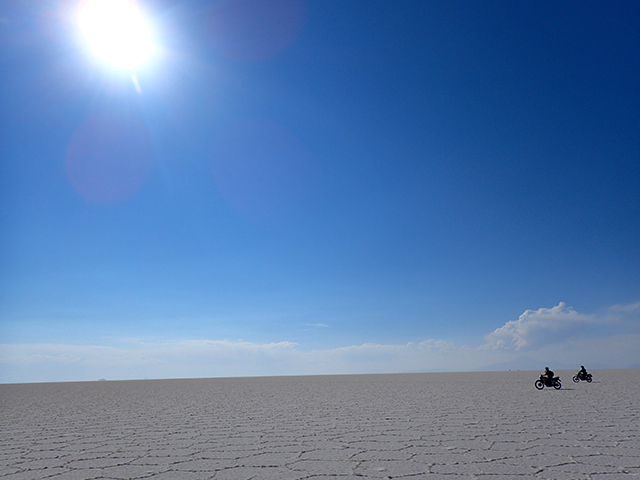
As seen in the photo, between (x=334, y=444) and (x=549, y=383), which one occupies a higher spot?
(x=549, y=383)

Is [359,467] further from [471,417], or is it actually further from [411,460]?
[471,417]

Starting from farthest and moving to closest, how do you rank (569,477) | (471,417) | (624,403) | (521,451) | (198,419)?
(624,403) < (198,419) < (471,417) < (521,451) < (569,477)

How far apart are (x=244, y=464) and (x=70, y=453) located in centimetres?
314

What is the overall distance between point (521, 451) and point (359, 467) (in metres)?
2.62

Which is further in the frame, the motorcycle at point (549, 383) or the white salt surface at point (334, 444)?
the motorcycle at point (549, 383)

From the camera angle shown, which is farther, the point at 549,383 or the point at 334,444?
the point at 549,383

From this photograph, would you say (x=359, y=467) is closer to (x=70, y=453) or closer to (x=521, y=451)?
(x=521, y=451)

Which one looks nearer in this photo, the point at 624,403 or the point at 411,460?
the point at 411,460

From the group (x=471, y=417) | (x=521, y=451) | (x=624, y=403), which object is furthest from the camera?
(x=624, y=403)

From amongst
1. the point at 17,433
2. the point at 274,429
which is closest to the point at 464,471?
the point at 274,429

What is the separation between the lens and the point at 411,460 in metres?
5.87

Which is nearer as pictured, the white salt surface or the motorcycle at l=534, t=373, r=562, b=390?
the white salt surface

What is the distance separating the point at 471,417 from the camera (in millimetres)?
10023

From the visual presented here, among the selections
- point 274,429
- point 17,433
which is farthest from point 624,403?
point 17,433
